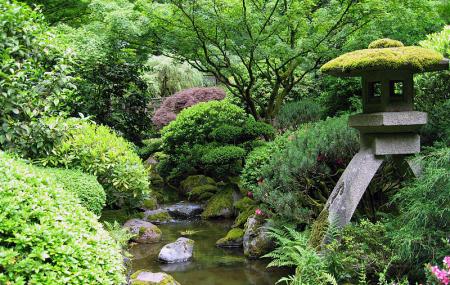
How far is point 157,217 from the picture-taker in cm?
947

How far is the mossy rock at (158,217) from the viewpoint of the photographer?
938 centimetres

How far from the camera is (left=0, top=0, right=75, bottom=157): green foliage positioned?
192 inches

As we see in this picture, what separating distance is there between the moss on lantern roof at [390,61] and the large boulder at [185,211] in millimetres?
5946

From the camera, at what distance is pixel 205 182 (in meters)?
11.1

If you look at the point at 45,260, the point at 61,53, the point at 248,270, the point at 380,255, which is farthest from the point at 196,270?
the point at 45,260

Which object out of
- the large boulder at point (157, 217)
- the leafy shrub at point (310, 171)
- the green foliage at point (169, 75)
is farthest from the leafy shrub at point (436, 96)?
the green foliage at point (169, 75)

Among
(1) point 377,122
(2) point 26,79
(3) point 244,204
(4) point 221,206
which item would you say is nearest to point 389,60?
(1) point 377,122

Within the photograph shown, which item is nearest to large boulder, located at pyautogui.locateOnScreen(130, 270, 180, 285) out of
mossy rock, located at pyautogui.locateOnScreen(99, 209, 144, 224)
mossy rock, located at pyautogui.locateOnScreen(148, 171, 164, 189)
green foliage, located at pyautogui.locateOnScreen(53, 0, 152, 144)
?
mossy rock, located at pyautogui.locateOnScreen(99, 209, 144, 224)

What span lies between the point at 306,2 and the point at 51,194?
6420 millimetres

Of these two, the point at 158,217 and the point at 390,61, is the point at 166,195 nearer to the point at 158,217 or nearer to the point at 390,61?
the point at 158,217

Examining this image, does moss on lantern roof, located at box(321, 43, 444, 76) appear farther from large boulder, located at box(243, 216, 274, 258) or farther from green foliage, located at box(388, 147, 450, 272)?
large boulder, located at box(243, 216, 274, 258)

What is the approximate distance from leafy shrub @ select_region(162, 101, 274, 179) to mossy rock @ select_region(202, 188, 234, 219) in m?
0.57

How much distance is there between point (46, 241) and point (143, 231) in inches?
221

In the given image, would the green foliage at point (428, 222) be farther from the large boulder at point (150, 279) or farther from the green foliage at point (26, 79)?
the green foliage at point (26, 79)
